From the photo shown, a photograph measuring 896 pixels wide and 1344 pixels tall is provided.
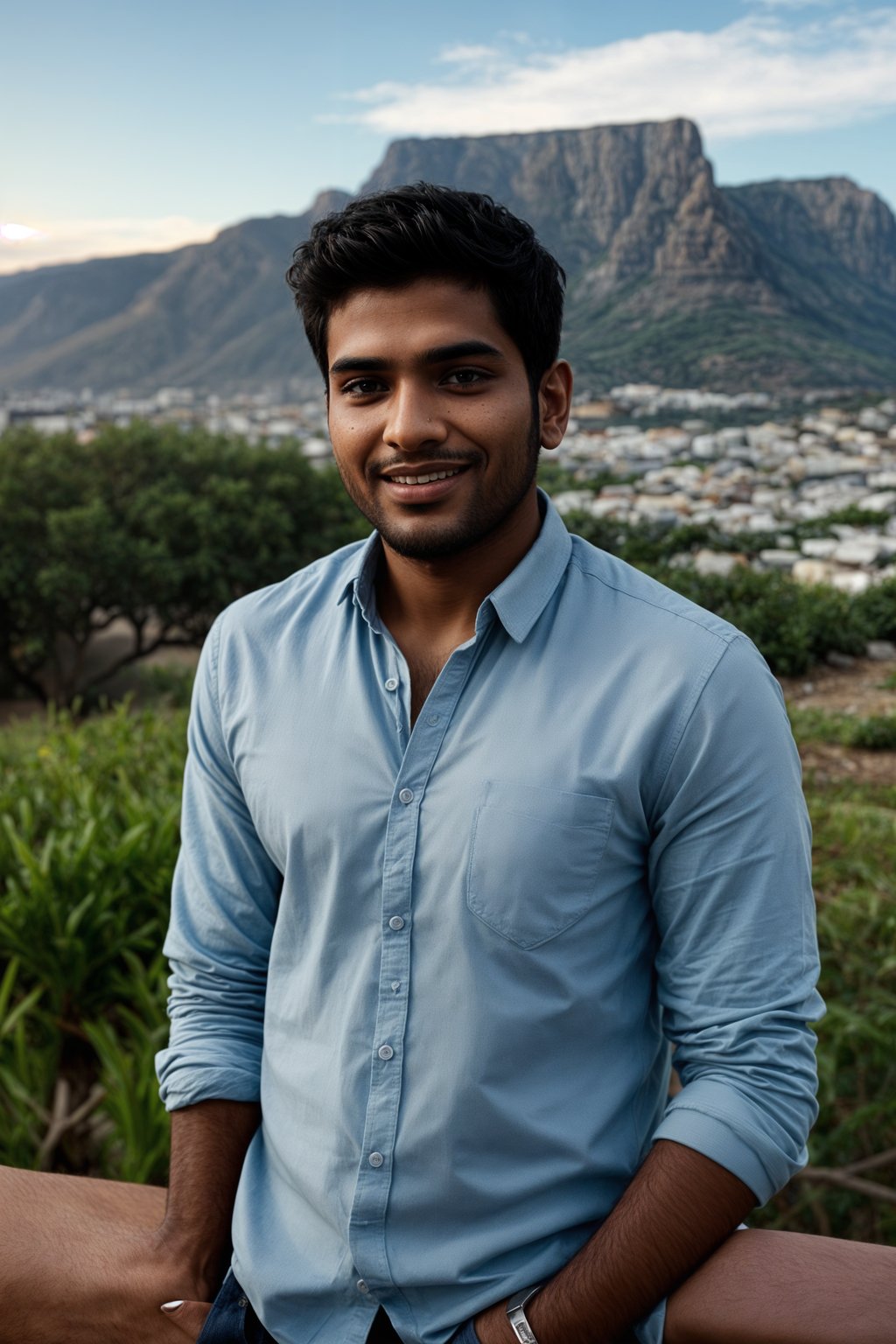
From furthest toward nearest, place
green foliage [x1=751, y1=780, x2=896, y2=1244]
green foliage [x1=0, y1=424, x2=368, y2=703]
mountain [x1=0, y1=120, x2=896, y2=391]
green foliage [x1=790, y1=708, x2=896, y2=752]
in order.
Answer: green foliage [x1=0, y1=424, x2=368, y2=703]
mountain [x1=0, y1=120, x2=896, y2=391]
green foliage [x1=790, y1=708, x2=896, y2=752]
green foliage [x1=751, y1=780, x2=896, y2=1244]

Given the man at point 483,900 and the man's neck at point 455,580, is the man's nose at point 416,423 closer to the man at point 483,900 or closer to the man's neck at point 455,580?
the man at point 483,900

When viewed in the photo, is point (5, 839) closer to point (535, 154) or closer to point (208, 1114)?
point (208, 1114)

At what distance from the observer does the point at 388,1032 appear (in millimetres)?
1104

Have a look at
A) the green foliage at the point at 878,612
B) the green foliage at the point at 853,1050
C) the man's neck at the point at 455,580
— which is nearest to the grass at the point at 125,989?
the green foliage at the point at 853,1050

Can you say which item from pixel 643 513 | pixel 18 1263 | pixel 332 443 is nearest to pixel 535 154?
pixel 643 513

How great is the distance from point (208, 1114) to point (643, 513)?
7.08 metres

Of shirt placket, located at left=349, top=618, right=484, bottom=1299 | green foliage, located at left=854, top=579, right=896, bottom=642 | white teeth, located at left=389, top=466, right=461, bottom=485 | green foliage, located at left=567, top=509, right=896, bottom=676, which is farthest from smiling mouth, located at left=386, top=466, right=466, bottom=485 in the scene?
green foliage, located at left=854, top=579, right=896, bottom=642

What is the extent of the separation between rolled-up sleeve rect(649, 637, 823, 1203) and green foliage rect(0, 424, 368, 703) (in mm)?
12584

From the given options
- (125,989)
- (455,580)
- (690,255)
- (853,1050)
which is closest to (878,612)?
(690,255)

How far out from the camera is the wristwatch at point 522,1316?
1024mm

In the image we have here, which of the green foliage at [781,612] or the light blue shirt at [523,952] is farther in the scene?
the green foliage at [781,612]

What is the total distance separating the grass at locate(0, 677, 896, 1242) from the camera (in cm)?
202

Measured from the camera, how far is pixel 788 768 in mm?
1054

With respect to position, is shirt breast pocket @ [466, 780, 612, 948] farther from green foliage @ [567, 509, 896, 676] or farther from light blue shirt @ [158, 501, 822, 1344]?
green foliage @ [567, 509, 896, 676]
